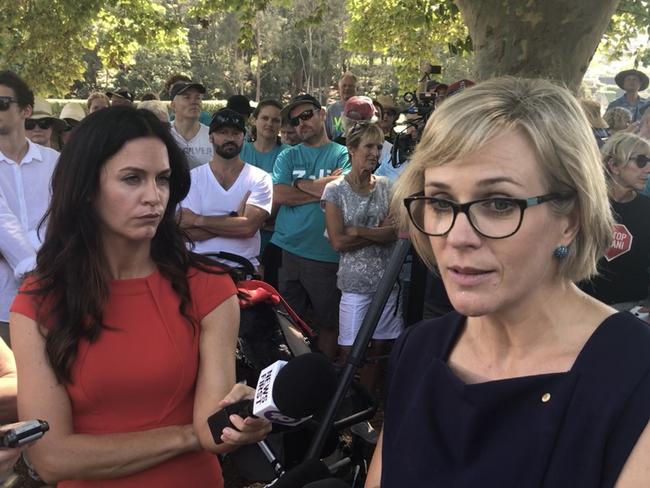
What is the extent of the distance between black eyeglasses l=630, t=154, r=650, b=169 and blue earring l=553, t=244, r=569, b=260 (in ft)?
9.42

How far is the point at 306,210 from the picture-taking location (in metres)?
4.68

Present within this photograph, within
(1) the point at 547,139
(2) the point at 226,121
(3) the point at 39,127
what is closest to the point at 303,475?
(1) the point at 547,139

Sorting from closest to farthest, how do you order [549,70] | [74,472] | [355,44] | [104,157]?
1. [74,472]
2. [104,157]
3. [549,70]
4. [355,44]

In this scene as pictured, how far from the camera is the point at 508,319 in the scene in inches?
53.3

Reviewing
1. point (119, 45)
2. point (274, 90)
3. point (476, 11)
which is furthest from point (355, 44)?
point (274, 90)

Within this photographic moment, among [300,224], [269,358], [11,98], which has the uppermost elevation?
[11,98]

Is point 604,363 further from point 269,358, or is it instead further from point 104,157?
point 269,358

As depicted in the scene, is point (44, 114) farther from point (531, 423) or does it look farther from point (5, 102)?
point (531, 423)

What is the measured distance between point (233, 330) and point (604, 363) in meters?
1.19

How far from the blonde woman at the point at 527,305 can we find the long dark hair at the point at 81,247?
976 mm

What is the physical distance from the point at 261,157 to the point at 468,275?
14.9 feet

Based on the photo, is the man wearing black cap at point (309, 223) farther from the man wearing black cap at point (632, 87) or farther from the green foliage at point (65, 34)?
the man wearing black cap at point (632, 87)

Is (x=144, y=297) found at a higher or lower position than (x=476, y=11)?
lower

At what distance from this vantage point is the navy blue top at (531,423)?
3.69 ft
